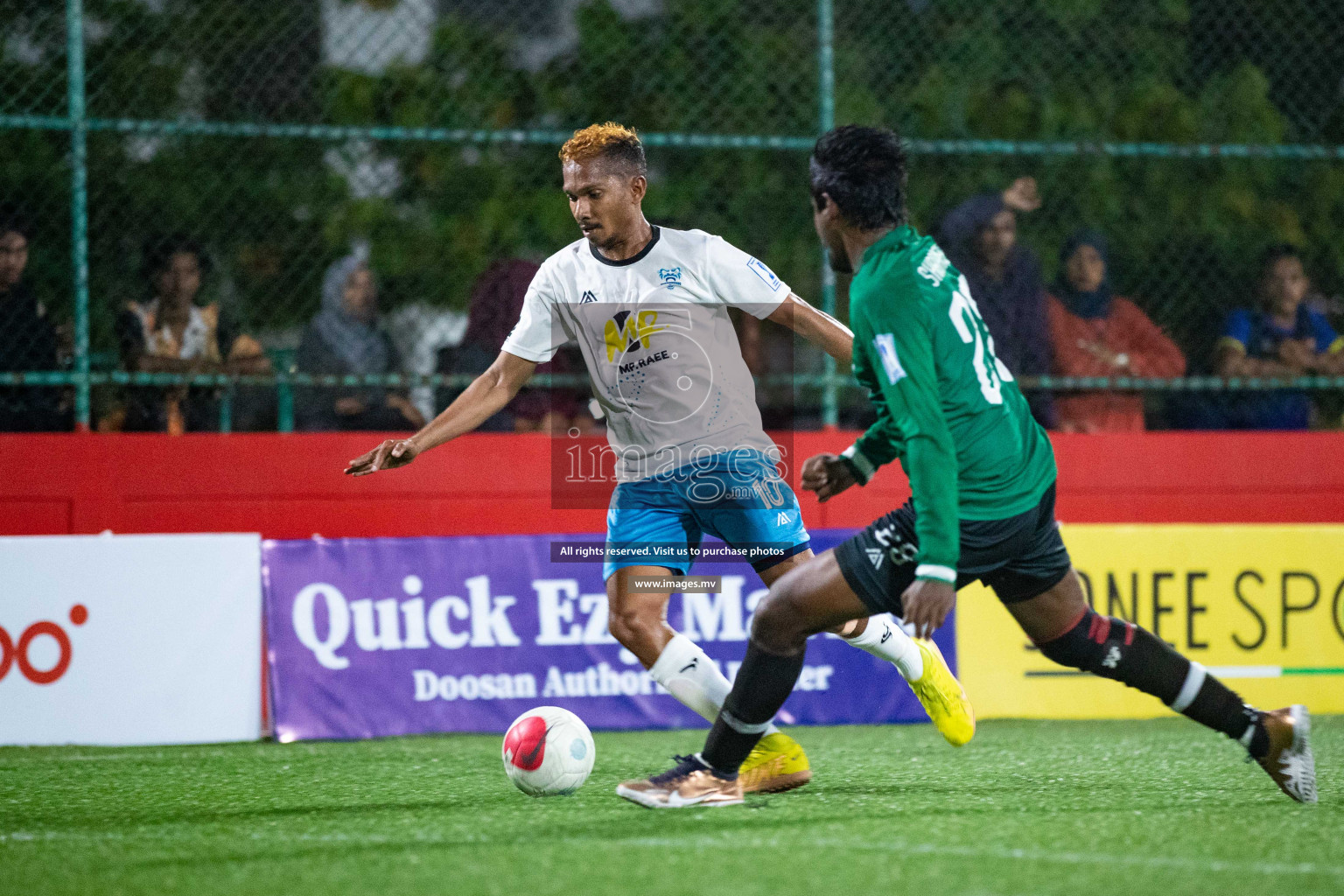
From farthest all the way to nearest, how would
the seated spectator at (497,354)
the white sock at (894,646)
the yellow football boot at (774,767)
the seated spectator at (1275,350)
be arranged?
the seated spectator at (1275,350) → the seated spectator at (497,354) → the white sock at (894,646) → the yellow football boot at (774,767)

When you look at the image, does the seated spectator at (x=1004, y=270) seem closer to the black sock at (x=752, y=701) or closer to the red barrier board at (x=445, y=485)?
the red barrier board at (x=445, y=485)

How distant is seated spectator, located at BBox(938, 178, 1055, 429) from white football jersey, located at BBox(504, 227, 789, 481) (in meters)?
3.36

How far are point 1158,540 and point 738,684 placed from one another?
3.98 m

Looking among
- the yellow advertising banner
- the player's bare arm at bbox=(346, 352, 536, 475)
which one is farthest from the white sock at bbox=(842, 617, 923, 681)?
the yellow advertising banner

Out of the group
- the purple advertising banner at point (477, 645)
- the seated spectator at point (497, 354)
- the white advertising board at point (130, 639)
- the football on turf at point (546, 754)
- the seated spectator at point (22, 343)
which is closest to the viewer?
the football on turf at point (546, 754)

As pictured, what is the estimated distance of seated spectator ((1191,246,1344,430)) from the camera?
9.04 m

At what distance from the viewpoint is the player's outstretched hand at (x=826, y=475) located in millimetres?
4609

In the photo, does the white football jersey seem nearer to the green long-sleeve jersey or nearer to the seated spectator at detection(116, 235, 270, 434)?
the green long-sleeve jersey

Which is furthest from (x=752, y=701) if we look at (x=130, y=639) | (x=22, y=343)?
(x=22, y=343)

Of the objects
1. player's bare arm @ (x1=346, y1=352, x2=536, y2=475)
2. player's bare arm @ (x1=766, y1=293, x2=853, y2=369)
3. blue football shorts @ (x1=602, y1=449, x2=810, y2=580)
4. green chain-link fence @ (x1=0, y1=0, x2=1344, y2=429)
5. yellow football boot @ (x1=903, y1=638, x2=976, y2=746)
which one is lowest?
yellow football boot @ (x1=903, y1=638, x2=976, y2=746)

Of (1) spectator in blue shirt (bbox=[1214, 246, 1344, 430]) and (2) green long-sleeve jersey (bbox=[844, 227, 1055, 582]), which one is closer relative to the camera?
(2) green long-sleeve jersey (bbox=[844, 227, 1055, 582])

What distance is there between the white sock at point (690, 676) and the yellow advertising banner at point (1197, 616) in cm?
278

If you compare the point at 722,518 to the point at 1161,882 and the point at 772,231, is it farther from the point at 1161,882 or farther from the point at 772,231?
the point at 772,231

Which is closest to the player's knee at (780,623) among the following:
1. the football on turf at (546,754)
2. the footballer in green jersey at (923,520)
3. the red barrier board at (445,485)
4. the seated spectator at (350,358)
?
the footballer in green jersey at (923,520)
